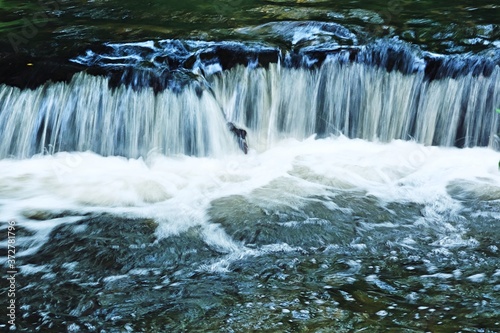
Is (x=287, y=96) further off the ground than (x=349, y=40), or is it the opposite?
(x=349, y=40)

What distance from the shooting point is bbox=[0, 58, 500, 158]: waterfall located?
7879 millimetres

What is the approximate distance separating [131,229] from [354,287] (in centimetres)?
200

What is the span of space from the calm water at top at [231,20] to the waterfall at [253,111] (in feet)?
1.75

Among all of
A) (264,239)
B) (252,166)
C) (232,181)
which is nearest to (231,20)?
(252,166)

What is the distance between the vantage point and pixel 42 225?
240 inches

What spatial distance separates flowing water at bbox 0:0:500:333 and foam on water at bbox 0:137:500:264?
3cm

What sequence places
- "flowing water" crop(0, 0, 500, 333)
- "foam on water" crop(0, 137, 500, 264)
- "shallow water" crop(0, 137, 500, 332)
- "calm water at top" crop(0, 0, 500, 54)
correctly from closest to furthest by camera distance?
1. "shallow water" crop(0, 137, 500, 332)
2. "flowing water" crop(0, 0, 500, 333)
3. "foam on water" crop(0, 137, 500, 264)
4. "calm water at top" crop(0, 0, 500, 54)

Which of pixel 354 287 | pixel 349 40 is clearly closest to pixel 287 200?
pixel 354 287

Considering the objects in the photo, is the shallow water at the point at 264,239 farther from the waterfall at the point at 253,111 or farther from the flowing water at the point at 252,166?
the waterfall at the point at 253,111

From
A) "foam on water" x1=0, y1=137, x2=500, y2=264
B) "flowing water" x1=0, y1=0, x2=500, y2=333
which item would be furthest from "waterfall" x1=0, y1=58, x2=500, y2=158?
"foam on water" x1=0, y1=137, x2=500, y2=264

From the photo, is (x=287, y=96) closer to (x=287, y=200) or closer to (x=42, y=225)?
(x=287, y=200)

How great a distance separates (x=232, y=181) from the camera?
7.04 meters

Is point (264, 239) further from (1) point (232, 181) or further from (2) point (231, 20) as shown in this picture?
(2) point (231, 20)

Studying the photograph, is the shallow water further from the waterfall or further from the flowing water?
the waterfall
